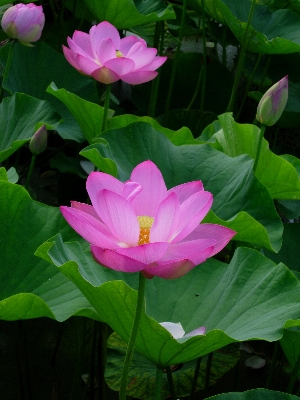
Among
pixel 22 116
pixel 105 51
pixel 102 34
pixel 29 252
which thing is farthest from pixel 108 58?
pixel 29 252

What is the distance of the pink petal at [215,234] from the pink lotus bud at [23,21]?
42.9 inches

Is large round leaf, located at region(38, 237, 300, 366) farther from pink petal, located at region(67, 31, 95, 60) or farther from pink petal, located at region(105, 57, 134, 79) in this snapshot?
pink petal, located at region(67, 31, 95, 60)

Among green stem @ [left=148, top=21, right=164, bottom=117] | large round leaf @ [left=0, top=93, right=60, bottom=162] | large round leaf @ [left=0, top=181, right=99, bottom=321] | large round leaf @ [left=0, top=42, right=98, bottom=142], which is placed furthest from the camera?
green stem @ [left=148, top=21, right=164, bottom=117]

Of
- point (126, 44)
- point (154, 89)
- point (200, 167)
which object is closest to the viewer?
point (200, 167)

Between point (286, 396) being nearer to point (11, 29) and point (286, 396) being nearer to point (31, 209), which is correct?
point (31, 209)

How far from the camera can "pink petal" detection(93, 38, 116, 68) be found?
4.64ft

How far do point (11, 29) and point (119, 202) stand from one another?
1.12m

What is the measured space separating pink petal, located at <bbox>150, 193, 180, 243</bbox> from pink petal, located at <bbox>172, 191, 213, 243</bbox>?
0.02 metres

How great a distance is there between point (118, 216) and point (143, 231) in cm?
6

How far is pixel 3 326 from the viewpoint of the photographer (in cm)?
189

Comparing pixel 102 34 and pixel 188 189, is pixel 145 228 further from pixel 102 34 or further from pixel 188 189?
pixel 102 34

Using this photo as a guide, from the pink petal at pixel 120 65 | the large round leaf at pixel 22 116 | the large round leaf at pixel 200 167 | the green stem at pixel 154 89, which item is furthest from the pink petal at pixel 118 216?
the green stem at pixel 154 89

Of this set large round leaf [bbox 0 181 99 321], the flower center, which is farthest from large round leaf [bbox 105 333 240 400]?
the flower center

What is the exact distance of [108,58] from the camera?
4.68 ft
